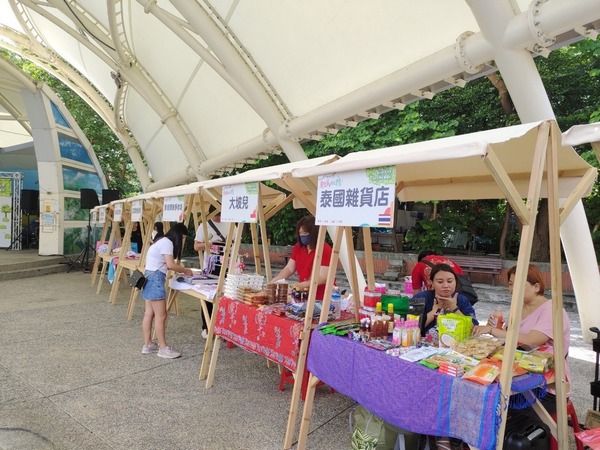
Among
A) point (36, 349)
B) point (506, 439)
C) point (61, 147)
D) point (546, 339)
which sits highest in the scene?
point (61, 147)

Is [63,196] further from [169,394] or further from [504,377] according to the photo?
[504,377]

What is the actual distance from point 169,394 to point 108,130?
25.3 meters

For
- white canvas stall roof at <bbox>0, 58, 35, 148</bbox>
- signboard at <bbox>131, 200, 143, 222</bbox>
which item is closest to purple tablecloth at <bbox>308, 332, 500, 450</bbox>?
signboard at <bbox>131, 200, 143, 222</bbox>

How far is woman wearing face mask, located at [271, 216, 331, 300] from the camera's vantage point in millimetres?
4579

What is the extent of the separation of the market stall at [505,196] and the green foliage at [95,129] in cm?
2354

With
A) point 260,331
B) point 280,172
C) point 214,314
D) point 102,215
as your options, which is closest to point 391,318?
point 260,331

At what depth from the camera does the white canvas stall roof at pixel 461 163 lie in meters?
2.35

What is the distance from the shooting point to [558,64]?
11.3 meters

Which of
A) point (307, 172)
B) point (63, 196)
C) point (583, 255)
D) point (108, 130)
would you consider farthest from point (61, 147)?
point (583, 255)

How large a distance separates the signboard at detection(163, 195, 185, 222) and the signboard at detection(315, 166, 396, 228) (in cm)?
320

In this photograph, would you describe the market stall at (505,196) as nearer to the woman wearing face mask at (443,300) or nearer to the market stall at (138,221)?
the woman wearing face mask at (443,300)

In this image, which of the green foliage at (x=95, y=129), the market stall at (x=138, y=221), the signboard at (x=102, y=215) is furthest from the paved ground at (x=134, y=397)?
the green foliage at (x=95, y=129)

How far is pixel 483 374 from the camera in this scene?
2.29 meters

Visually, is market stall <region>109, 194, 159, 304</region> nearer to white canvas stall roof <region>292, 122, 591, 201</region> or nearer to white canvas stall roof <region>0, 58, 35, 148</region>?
white canvas stall roof <region>292, 122, 591, 201</region>
